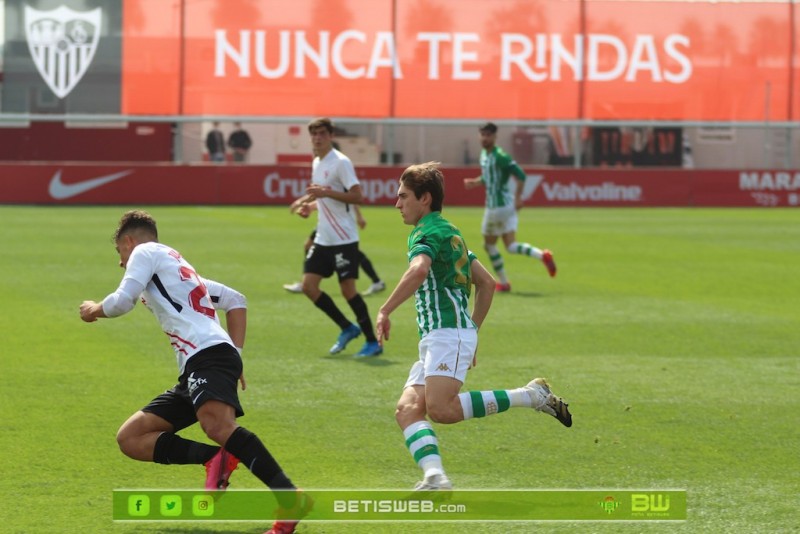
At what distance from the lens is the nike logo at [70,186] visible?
3312 centimetres

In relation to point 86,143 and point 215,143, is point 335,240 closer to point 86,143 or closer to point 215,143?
point 215,143

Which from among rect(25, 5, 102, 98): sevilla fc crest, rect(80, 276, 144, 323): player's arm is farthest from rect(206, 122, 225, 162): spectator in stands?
rect(80, 276, 144, 323): player's arm

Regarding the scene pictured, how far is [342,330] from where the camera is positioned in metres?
12.5

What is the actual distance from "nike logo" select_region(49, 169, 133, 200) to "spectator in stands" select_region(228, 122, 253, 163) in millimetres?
4161

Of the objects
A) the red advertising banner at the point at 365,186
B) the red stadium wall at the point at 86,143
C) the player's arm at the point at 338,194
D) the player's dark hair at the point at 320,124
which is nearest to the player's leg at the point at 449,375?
the player's arm at the point at 338,194

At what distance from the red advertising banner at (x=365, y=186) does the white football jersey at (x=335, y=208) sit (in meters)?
21.0

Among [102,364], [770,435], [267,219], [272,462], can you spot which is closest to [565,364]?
[770,435]

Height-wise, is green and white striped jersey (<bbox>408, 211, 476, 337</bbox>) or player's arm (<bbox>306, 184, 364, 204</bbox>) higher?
player's arm (<bbox>306, 184, 364, 204</bbox>)

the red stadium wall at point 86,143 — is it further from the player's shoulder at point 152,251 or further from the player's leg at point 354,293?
the player's shoulder at point 152,251

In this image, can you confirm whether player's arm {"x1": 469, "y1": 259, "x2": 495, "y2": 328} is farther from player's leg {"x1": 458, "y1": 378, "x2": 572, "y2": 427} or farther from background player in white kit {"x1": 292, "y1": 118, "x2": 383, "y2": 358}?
background player in white kit {"x1": 292, "y1": 118, "x2": 383, "y2": 358}

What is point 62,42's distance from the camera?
36.5 metres

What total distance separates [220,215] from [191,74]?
27.6 ft

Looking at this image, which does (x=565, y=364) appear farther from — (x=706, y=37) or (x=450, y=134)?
(x=706, y=37)

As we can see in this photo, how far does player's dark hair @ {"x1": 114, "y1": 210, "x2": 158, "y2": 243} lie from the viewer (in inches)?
272
